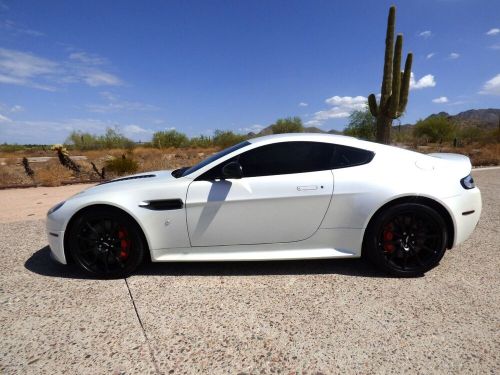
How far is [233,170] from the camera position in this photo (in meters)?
2.65

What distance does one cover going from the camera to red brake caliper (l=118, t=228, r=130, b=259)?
9.23 ft

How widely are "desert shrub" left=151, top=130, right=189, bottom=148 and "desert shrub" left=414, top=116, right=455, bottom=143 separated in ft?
114

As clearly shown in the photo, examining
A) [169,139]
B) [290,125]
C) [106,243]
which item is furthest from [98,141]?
[106,243]

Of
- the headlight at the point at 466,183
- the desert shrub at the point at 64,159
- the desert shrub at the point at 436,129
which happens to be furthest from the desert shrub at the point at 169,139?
the headlight at the point at 466,183

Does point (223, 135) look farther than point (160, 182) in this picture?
Yes

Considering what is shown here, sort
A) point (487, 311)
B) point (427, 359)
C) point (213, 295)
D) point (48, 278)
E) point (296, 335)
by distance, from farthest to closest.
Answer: point (48, 278), point (213, 295), point (487, 311), point (296, 335), point (427, 359)

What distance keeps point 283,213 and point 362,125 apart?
37842mm

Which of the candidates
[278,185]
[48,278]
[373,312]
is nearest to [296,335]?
[373,312]

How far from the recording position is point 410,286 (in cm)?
264

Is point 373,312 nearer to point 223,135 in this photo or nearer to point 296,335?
point 296,335

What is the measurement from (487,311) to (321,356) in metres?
1.41

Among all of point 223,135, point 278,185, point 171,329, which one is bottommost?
point 171,329

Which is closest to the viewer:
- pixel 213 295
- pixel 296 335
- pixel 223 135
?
pixel 296 335

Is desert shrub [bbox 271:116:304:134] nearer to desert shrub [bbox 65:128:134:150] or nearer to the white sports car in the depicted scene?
desert shrub [bbox 65:128:134:150]
